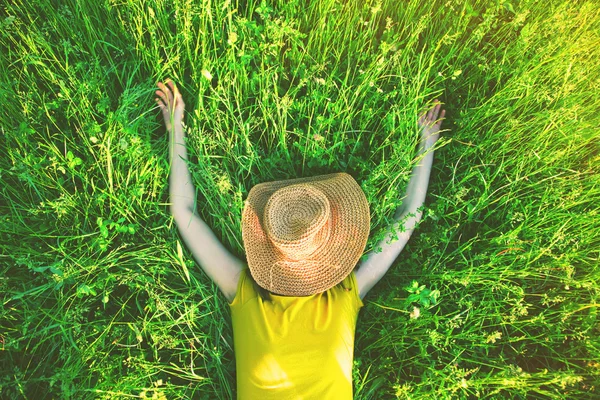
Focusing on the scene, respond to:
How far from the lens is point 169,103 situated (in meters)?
2.67

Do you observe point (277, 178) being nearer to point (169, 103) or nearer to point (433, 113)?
point (169, 103)

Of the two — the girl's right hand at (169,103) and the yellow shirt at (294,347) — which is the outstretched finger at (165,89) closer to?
the girl's right hand at (169,103)

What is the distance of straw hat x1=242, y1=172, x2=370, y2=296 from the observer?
204 centimetres

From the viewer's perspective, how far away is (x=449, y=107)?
9.41ft

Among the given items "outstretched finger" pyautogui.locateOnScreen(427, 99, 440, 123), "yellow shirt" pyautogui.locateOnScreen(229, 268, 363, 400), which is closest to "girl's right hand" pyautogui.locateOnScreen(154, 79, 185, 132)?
"yellow shirt" pyautogui.locateOnScreen(229, 268, 363, 400)

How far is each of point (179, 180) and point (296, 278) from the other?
41.1 inches

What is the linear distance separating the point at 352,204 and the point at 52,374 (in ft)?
7.34

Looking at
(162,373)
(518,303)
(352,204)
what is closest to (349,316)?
(352,204)

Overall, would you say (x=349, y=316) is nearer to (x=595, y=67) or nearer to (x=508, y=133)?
(x=508, y=133)

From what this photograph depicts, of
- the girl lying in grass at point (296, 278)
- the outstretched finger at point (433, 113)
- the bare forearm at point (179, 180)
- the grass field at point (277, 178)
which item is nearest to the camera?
the girl lying in grass at point (296, 278)

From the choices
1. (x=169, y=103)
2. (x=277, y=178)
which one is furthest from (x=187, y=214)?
(x=169, y=103)

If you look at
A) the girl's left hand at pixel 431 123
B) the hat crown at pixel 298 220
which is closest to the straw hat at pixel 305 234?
the hat crown at pixel 298 220

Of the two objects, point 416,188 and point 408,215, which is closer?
point 408,215

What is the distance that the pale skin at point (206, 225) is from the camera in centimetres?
244
